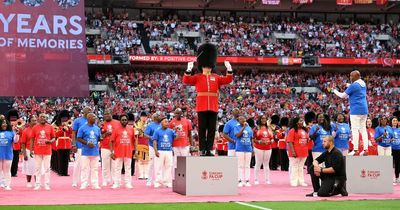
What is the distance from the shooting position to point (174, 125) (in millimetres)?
17172

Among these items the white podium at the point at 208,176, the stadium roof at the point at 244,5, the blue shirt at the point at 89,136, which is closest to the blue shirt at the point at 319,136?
the white podium at the point at 208,176

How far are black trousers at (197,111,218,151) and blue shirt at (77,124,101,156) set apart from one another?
9.94ft

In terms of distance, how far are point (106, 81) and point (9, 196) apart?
32625 millimetres

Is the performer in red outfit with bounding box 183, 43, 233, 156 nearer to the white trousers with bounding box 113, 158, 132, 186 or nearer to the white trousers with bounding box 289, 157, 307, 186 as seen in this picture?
the white trousers with bounding box 113, 158, 132, 186

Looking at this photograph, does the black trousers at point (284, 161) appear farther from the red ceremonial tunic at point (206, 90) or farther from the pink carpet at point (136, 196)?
the red ceremonial tunic at point (206, 90)

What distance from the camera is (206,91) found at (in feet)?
46.4

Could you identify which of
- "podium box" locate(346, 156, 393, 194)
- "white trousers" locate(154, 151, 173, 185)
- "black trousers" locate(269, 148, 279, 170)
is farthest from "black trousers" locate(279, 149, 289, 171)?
"podium box" locate(346, 156, 393, 194)

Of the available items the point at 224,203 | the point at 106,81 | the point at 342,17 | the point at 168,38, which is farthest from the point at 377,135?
the point at 342,17

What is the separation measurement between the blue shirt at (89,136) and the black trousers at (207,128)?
9.94ft

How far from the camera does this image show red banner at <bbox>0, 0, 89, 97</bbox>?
33.5m

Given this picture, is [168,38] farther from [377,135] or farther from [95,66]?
[377,135]

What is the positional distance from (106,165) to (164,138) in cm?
168

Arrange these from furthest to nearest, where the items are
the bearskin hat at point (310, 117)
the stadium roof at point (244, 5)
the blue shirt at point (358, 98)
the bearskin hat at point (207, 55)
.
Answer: the stadium roof at point (244, 5) < the bearskin hat at point (310, 117) < the bearskin hat at point (207, 55) < the blue shirt at point (358, 98)

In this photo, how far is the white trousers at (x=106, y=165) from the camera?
1680 cm
